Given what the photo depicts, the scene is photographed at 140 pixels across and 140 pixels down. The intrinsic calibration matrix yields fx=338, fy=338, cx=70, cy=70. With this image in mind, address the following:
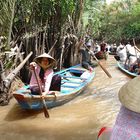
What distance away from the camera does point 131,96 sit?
6.68ft

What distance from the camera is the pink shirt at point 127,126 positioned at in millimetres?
2029

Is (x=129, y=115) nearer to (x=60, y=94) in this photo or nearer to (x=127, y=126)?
(x=127, y=126)

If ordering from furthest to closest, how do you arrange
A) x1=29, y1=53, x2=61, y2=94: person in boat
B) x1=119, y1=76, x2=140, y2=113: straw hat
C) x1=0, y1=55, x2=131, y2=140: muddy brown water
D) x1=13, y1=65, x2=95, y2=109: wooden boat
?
x1=29, y1=53, x2=61, y2=94: person in boat, x1=13, y1=65, x2=95, y2=109: wooden boat, x1=0, y1=55, x2=131, y2=140: muddy brown water, x1=119, y1=76, x2=140, y2=113: straw hat

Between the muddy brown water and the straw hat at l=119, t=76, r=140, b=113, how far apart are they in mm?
3607

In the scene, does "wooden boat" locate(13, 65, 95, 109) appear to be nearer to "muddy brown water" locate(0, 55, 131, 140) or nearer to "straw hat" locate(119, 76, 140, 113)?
"muddy brown water" locate(0, 55, 131, 140)

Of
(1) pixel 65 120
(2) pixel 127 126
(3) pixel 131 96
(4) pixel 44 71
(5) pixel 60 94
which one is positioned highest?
(3) pixel 131 96

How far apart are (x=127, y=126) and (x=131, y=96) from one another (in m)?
0.19

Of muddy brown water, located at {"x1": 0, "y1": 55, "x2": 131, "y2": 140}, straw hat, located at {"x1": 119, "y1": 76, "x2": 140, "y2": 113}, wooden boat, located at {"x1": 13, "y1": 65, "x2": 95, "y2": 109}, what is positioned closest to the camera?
straw hat, located at {"x1": 119, "y1": 76, "x2": 140, "y2": 113}

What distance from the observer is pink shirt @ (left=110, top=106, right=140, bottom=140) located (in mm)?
2029

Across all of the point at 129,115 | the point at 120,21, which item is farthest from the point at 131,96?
the point at 120,21

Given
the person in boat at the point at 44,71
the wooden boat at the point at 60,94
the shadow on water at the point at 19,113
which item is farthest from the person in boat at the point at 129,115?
the shadow on water at the point at 19,113

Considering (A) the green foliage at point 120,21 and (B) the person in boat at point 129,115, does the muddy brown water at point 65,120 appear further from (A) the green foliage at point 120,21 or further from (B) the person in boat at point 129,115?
(A) the green foliage at point 120,21

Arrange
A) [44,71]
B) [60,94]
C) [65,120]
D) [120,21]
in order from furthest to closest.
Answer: [120,21]
[60,94]
[44,71]
[65,120]

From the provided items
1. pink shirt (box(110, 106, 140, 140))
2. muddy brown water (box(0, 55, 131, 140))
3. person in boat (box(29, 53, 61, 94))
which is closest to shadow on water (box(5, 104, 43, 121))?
muddy brown water (box(0, 55, 131, 140))
